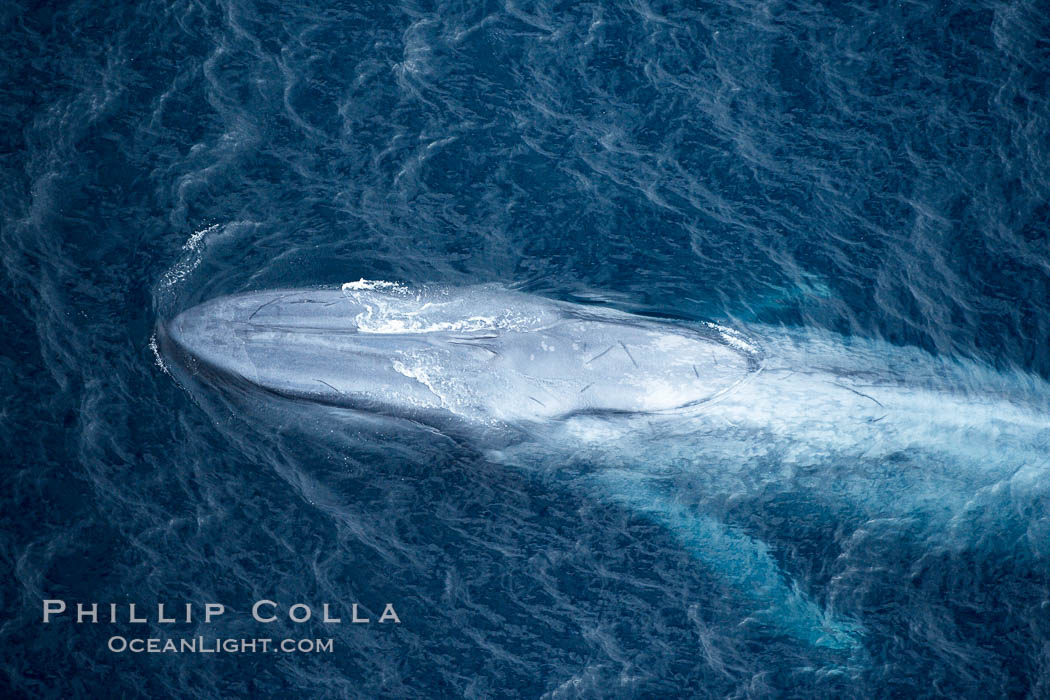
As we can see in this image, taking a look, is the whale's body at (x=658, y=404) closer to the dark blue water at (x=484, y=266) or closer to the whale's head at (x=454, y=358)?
the whale's head at (x=454, y=358)

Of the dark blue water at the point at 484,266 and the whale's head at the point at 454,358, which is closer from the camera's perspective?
the dark blue water at the point at 484,266

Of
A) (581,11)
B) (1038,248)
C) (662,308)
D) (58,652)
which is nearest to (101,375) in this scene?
(58,652)

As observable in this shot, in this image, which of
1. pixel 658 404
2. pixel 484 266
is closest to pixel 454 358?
pixel 484 266

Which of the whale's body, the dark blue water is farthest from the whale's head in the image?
the dark blue water

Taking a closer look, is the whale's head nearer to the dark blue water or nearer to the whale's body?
the whale's body

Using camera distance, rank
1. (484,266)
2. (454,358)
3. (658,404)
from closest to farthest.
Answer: (658,404), (454,358), (484,266)

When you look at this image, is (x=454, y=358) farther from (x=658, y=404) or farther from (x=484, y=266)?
(x=658, y=404)

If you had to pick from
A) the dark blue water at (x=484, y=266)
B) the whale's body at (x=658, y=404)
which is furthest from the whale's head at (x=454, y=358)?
the dark blue water at (x=484, y=266)
